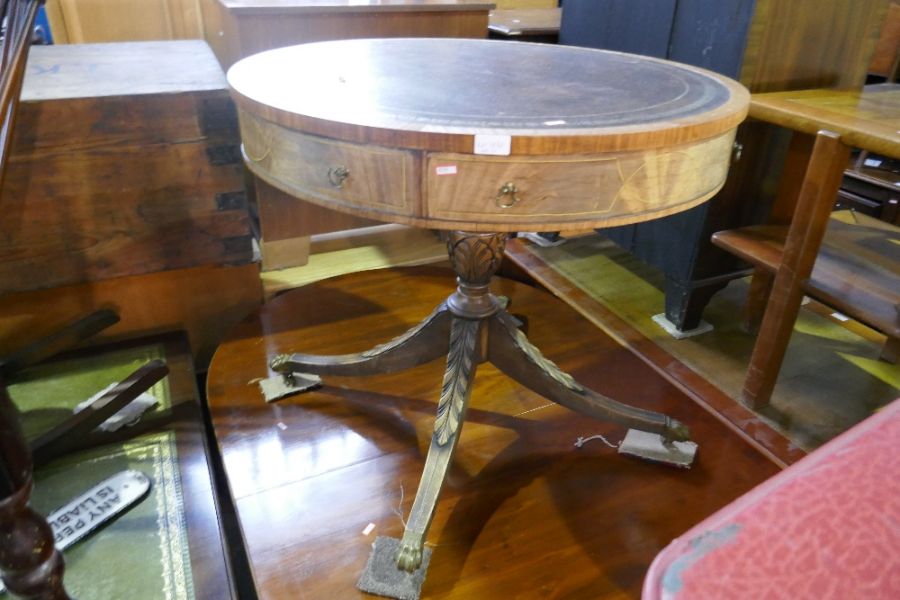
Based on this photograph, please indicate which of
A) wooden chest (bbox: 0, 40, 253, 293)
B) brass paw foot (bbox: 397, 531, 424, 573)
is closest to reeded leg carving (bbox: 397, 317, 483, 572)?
brass paw foot (bbox: 397, 531, 424, 573)

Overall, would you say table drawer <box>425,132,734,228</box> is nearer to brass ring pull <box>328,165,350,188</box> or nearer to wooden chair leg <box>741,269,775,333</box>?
brass ring pull <box>328,165,350,188</box>

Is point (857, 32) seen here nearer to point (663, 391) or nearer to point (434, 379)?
point (663, 391)

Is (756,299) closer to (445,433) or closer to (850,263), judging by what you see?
(850,263)

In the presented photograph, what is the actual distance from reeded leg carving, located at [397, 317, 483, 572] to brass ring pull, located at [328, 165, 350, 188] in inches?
15.3

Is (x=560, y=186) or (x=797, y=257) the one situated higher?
(x=560, y=186)

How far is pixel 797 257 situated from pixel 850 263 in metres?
0.22

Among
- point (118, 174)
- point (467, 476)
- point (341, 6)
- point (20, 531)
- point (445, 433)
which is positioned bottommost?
point (467, 476)

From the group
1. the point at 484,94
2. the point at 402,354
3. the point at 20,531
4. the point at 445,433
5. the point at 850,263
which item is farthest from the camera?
the point at 850,263

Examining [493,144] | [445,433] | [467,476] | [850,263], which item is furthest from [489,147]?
[850,263]

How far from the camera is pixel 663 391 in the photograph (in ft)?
4.37

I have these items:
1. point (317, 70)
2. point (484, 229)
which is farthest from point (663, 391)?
point (317, 70)

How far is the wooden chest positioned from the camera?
1.19 m

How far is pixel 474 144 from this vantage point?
709mm

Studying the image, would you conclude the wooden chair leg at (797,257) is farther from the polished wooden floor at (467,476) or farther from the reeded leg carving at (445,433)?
the reeded leg carving at (445,433)
